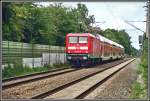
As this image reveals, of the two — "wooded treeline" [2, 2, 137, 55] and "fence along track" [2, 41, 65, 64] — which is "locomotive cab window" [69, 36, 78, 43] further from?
"wooded treeline" [2, 2, 137, 55]

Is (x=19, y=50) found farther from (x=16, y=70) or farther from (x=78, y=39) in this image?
(x=78, y=39)

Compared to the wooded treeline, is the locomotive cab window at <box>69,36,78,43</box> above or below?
below

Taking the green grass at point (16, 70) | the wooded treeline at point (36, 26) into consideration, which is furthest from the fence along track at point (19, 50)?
the wooded treeline at point (36, 26)

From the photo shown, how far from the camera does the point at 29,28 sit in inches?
1399

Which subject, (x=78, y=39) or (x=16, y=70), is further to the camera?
(x=78, y=39)

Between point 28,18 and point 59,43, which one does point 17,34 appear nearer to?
point 28,18

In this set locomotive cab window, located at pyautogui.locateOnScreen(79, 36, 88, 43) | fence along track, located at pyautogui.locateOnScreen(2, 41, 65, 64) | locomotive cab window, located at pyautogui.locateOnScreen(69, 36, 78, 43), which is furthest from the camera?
locomotive cab window, located at pyautogui.locateOnScreen(69, 36, 78, 43)

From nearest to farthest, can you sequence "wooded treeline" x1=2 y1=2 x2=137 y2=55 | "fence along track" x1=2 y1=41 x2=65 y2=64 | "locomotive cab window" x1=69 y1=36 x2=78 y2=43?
"fence along track" x1=2 y1=41 x2=65 y2=64, "wooded treeline" x1=2 y1=2 x2=137 y2=55, "locomotive cab window" x1=69 y1=36 x2=78 y2=43

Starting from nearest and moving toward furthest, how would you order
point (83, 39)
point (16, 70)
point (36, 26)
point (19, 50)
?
1. point (16, 70)
2. point (19, 50)
3. point (83, 39)
4. point (36, 26)

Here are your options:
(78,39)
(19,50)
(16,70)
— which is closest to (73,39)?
(78,39)

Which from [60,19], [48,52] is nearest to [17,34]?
[48,52]

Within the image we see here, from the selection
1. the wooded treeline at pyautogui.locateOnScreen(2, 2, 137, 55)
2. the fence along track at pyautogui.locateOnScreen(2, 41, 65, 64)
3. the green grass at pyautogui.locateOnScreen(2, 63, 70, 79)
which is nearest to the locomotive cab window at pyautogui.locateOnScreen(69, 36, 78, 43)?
the fence along track at pyautogui.locateOnScreen(2, 41, 65, 64)

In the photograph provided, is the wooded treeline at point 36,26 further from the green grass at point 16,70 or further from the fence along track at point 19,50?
the green grass at point 16,70

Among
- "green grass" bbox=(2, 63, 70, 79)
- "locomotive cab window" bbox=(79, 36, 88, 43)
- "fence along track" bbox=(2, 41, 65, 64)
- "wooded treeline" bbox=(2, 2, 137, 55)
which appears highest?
"wooded treeline" bbox=(2, 2, 137, 55)
